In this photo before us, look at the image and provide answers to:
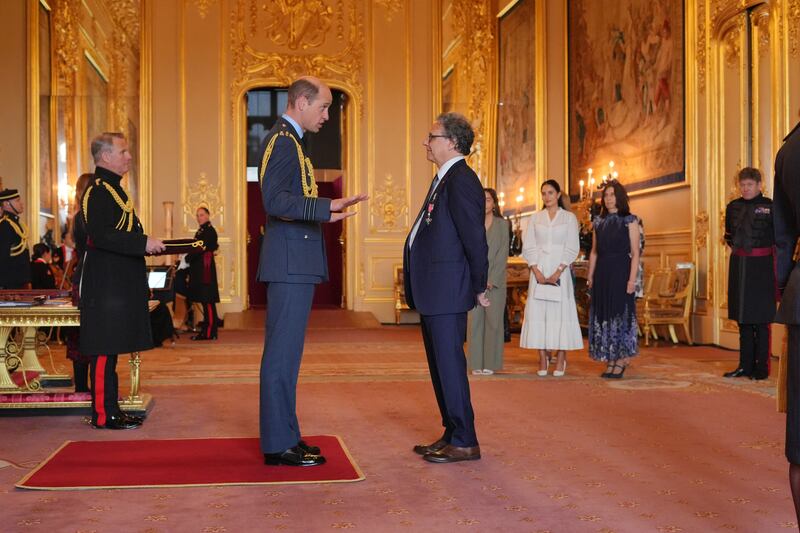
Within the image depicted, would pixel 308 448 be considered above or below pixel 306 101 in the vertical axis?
below

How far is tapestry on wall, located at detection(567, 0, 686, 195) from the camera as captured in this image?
1075cm

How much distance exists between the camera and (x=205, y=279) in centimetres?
1059

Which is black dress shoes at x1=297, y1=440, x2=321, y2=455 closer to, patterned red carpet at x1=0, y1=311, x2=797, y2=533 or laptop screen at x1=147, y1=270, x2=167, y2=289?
patterned red carpet at x1=0, y1=311, x2=797, y2=533

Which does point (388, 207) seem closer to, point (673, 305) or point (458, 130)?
point (673, 305)

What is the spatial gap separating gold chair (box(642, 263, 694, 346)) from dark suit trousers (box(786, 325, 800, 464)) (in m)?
7.56

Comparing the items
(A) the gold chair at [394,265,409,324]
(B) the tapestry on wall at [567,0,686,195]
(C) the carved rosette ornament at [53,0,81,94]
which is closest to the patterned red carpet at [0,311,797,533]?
(B) the tapestry on wall at [567,0,686,195]

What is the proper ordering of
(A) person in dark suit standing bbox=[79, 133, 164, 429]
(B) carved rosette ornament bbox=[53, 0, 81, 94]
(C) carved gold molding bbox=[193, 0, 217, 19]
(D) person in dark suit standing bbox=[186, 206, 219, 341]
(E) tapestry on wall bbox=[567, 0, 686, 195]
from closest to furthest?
1. (A) person in dark suit standing bbox=[79, 133, 164, 429]
2. (D) person in dark suit standing bbox=[186, 206, 219, 341]
3. (E) tapestry on wall bbox=[567, 0, 686, 195]
4. (B) carved rosette ornament bbox=[53, 0, 81, 94]
5. (C) carved gold molding bbox=[193, 0, 217, 19]

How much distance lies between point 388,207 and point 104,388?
31.6 feet

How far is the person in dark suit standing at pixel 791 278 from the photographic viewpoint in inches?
87.9

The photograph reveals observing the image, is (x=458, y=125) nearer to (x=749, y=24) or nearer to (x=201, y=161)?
(x=749, y=24)

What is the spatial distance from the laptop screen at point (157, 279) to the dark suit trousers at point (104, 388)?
443cm

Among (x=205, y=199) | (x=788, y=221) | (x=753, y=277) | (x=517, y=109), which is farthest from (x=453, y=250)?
(x=517, y=109)

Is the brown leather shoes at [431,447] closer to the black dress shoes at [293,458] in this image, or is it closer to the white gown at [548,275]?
the black dress shoes at [293,458]

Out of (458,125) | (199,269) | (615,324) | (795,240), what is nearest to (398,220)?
(199,269)
